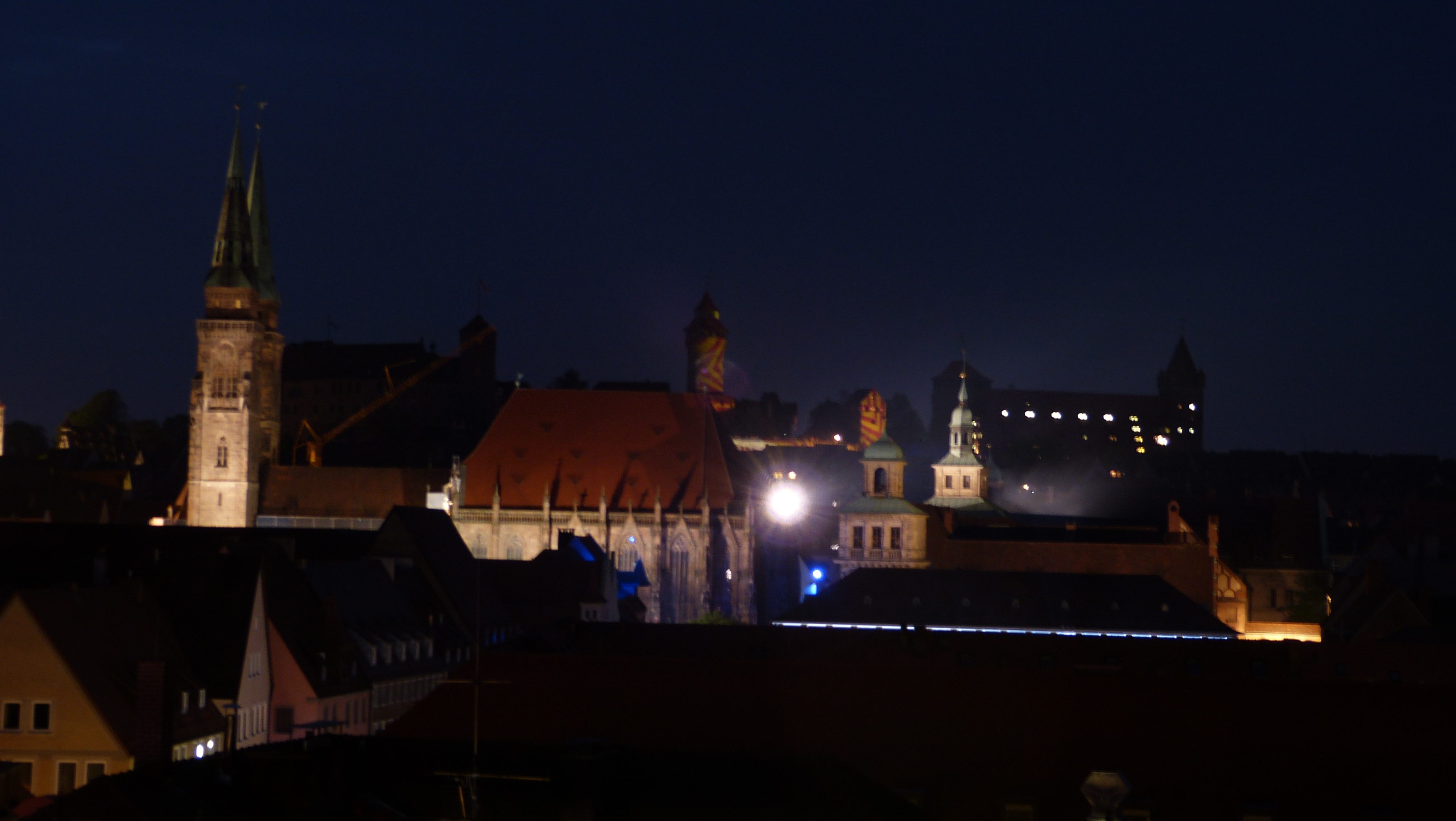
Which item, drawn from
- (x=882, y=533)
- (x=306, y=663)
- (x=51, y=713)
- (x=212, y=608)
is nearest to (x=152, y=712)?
(x=51, y=713)

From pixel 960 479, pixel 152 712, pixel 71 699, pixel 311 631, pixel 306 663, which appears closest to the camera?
pixel 152 712

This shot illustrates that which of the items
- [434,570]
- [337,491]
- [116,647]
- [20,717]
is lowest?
[20,717]

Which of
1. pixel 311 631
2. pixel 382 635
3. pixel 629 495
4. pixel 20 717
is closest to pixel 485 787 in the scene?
pixel 20 717

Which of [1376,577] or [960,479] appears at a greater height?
[960,479]

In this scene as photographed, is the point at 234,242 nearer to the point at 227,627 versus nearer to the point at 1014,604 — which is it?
the point at 1014,604

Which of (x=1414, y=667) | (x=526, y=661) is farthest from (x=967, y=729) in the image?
(x=1414, y=667)

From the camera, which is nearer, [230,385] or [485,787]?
[485,787]

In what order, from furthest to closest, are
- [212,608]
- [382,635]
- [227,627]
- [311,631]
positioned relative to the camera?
[382,635]
[311,631]
[212,608]
[227,627]

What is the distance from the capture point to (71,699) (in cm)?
4831

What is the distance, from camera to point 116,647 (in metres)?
51.2

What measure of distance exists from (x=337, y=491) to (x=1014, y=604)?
5653 centimetres

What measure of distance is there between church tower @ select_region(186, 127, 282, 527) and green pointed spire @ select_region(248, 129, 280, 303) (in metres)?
2.05

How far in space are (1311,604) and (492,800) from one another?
95456 millimetres

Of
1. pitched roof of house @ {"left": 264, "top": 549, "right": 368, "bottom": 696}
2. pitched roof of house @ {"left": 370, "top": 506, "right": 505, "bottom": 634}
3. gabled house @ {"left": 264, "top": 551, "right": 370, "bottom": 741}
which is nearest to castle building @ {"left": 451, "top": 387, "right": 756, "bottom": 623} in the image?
pitched roof of house @ {"left": 370, "top": 506, "right": 505, "bottom": 634}
